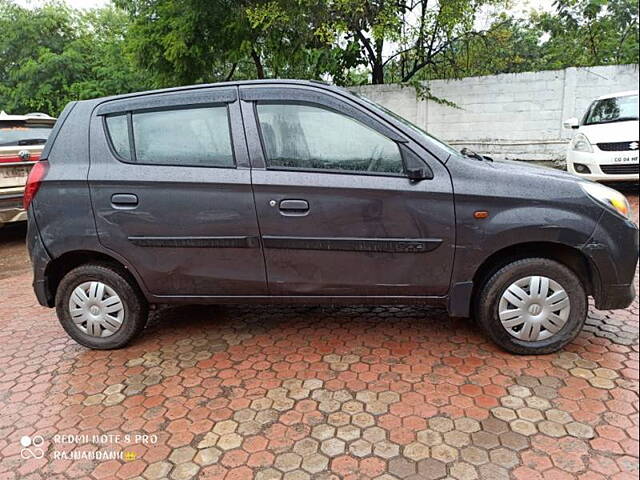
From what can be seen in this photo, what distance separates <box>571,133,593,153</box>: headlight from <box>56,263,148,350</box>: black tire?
697cm

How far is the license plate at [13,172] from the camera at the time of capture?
19.4 feet

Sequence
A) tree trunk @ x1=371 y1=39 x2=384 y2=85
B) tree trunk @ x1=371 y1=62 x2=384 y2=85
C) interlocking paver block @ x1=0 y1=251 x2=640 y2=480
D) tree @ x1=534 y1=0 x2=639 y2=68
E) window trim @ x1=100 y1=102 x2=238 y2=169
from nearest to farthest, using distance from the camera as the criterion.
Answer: interlocking paver block @ x1=0 y1=251 x2=640 y2=480 < window trim @ x1=100 y1=102 x2=238 y2=169 < tree @ x1=534 y1=0 x2=639 y2=68 < tree trunk @ x1=371 y1=39 x2=384 y2=85 < tree trunk @ x1=371 y1=62 x2=384 y2=85

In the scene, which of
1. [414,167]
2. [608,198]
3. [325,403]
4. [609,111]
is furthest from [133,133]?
[609,111]

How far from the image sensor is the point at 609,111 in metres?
7.49

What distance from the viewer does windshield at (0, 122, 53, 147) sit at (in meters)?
6.06

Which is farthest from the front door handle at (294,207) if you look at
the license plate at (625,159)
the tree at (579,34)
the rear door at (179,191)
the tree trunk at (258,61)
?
the tree trunk at (258,61)

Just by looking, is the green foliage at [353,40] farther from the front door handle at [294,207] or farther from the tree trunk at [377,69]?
the front door handle at [294,207]

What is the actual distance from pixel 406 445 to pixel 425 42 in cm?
1005

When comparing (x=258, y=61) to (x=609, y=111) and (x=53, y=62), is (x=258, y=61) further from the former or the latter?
(x=53, y=62)

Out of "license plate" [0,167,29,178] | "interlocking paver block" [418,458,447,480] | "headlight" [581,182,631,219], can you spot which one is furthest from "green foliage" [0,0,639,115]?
"interlocking paver block" [418,458,447,480]

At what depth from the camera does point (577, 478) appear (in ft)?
6.61

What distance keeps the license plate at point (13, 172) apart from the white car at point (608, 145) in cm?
784

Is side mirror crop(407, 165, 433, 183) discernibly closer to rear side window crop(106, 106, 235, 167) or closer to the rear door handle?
rear side window crop(106, 106, 235, 167)

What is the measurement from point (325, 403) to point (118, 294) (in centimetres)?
167
